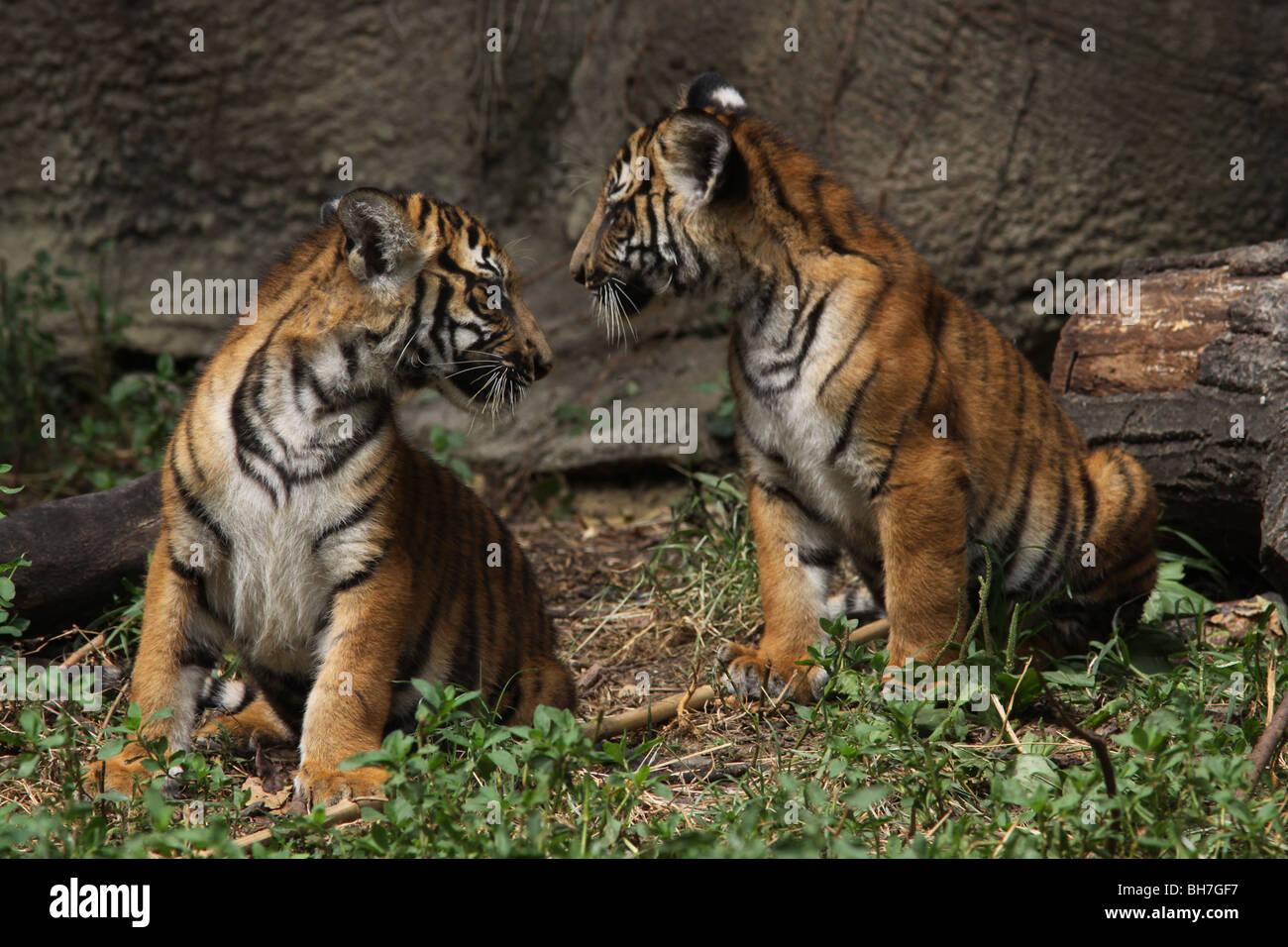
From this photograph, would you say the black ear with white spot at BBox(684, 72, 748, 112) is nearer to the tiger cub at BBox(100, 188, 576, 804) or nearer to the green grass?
the tiger cub at BBox(100, 188, 576, 804)

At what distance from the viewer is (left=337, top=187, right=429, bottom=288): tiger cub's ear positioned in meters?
3.71

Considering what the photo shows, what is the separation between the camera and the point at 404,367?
154 inches

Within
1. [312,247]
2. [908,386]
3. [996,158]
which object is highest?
[996,158]

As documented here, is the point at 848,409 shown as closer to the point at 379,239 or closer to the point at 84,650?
the point at 379,239

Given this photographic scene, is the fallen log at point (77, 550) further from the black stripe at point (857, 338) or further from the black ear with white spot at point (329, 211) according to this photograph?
the black stripe at point (857, 338)

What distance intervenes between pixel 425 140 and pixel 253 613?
4.85 meters

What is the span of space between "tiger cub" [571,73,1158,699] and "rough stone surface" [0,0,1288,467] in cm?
231

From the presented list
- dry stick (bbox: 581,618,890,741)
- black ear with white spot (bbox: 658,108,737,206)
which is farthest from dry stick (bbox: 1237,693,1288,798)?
black ear with white spot (bbox: 658,108,737,206)

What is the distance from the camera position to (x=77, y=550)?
15.9 feet

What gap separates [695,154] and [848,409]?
1036 mm

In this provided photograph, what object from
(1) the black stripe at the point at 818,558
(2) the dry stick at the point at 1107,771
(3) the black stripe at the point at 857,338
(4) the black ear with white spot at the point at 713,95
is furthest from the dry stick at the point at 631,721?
(4) the black ear with white spot at the point at 713,95
